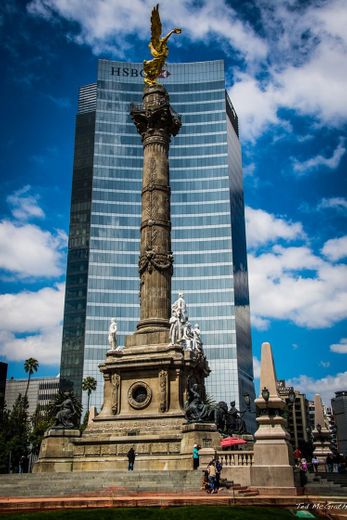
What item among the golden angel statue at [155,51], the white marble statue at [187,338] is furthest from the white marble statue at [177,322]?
the golden angel statue at [155,51]

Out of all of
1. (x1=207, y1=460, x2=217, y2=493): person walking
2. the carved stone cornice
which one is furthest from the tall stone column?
(x1=207, y1=460, x2=217, y2=493): person walking

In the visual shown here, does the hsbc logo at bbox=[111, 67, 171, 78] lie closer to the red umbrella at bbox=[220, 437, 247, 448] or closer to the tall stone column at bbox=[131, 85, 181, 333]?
the tall stone column at bbox=[131, 85, 181, 333]

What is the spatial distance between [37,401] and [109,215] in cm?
5755

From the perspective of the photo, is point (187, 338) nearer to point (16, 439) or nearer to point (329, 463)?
point (329, 463)

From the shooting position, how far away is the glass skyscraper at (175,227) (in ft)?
303

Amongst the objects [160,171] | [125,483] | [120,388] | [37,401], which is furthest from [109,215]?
[125,483]

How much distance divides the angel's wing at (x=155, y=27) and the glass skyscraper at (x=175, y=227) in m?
60.6

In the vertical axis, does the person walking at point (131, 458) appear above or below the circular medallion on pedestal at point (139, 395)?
below

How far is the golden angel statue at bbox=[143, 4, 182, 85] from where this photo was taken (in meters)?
37.2

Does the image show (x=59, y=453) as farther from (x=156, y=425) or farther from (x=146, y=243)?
(x=146, y=243)

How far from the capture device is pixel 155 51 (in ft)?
122

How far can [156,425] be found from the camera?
27.2m

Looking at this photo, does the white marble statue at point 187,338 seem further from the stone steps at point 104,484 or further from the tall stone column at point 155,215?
the stone steps at point 104,484

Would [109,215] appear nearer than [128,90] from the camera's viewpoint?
Yes
